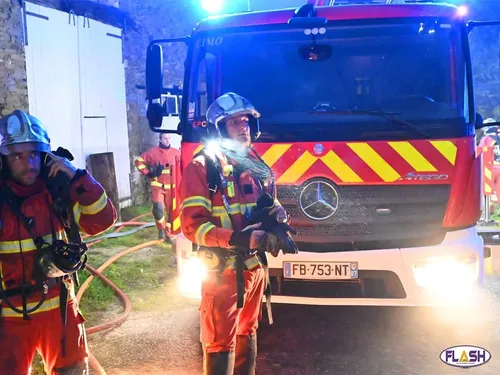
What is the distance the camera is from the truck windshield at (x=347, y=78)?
3.56 m

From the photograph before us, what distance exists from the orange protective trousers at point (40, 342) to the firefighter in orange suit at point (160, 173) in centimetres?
505

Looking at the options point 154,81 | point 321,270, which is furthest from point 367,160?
point 154,81

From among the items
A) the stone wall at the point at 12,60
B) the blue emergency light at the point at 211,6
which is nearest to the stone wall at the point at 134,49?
the stone wall at the point at 12,60

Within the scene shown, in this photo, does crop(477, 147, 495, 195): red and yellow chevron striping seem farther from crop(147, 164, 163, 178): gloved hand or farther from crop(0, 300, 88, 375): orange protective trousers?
crop(0, 300, 88, 375): orange protective trousers

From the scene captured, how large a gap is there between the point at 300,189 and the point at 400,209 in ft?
2.26

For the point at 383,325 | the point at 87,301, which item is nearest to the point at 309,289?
the point at 383,325

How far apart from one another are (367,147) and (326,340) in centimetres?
149

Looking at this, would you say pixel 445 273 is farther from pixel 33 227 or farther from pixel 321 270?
pixel 33 227

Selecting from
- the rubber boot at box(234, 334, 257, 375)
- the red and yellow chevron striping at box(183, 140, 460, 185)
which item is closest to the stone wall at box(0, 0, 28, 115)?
the red and yellow chevron striping at box(183, 140, 460, 185)

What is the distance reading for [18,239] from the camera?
2287 mm

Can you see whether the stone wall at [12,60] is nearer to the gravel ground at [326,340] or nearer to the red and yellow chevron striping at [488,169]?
the gravel ground at [326,340]

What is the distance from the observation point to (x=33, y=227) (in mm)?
2314

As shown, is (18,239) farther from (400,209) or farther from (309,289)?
(400,209)

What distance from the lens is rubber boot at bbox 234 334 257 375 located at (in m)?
2.79
